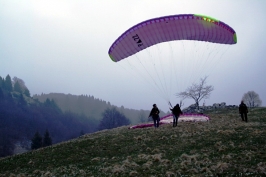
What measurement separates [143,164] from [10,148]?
97640 millimetres

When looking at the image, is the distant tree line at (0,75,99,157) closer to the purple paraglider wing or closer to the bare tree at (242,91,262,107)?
the bare tree at (242,91,262,107)

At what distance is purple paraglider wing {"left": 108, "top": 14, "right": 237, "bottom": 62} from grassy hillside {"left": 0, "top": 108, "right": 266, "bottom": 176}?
311 inches

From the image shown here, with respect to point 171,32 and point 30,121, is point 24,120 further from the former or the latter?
point 171,32

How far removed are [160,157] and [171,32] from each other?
11647mm

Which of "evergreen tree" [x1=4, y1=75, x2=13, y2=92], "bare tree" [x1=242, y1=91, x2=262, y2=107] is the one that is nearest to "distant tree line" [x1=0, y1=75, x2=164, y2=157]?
"evergreen tree" [x1=4, y1=75, x2=13, y2=92]

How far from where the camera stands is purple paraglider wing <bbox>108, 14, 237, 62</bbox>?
752 inches

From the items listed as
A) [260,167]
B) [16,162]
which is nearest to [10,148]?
[16,162]

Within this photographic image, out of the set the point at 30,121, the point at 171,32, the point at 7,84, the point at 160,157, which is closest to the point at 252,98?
the point at 171,32

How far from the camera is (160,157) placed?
12180 mm

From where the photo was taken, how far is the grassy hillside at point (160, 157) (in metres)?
9.73

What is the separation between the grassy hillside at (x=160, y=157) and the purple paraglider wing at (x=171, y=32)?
7899 mm

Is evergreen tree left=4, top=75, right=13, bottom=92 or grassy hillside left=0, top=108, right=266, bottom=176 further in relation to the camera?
evergreen tree left=4, top=75, right=13, bottom=92

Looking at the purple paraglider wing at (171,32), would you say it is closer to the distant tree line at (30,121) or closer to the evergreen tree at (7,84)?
the distant tree line at (30,121)

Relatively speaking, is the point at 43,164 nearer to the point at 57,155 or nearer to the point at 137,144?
the point at 57,155
